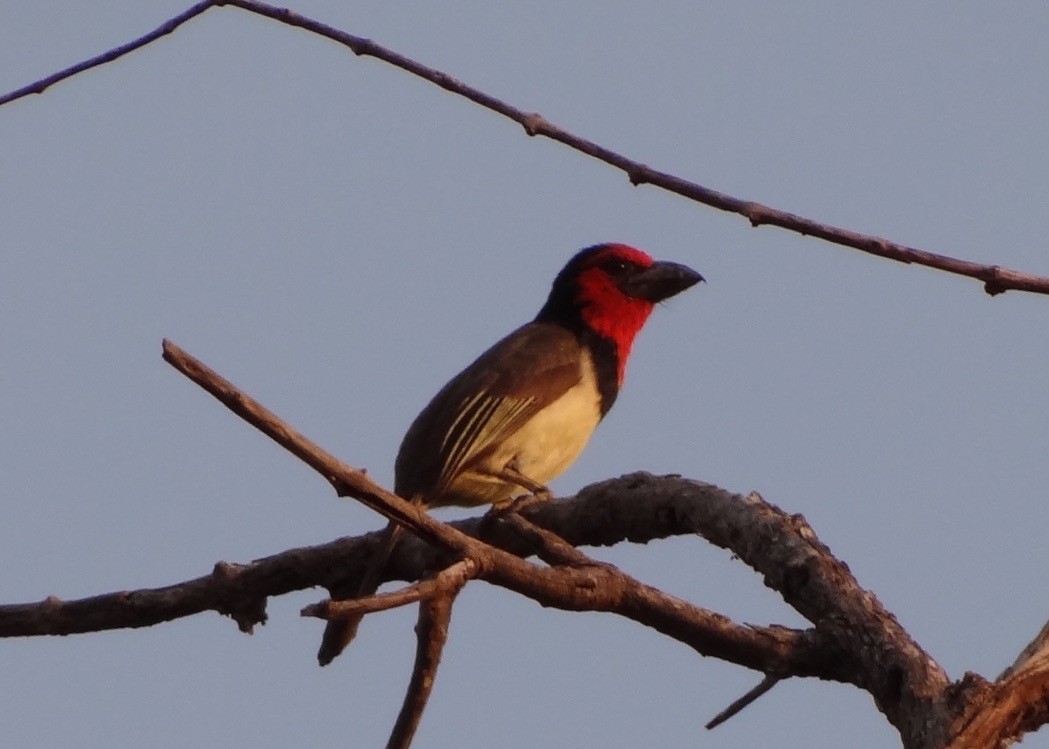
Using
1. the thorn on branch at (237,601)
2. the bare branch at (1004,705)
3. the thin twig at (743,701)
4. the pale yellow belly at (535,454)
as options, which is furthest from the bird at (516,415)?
the bare branch at (1004,705)

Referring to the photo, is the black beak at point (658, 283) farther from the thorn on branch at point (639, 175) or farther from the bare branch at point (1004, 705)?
the thorn on branch at point (639, 175)

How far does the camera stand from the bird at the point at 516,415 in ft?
20.0

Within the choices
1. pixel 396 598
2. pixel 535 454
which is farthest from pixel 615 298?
pixel 396 598

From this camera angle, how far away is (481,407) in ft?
20.5

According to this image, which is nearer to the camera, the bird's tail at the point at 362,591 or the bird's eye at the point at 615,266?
the bird's tail at the point at 362,591

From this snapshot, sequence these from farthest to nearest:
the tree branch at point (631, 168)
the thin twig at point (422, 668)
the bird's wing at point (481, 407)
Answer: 1. the bird's wing at point (481, 407)
2. the thin twig at point (422, 668)
3. the tree branch at point (631, 168)

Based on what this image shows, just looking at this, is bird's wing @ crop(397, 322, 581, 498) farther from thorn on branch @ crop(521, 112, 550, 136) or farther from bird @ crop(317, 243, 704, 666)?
thorn on branch @ crop(521, 112, 550, 136)

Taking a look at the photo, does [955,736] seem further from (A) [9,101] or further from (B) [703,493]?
(A) [9,101]

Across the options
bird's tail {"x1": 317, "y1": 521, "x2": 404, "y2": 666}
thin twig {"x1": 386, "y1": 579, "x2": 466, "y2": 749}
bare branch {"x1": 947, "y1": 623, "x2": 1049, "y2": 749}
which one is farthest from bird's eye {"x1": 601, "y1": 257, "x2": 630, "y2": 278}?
bare branch {"x1": 947, "y1": 623, "x2": 1049, "y2": 749}

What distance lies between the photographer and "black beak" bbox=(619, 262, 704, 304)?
24.2ft

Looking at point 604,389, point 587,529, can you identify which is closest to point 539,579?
point 587,529

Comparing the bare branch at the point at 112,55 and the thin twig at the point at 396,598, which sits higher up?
the bare branch at the point at 112,55

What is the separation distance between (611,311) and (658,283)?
0.29m

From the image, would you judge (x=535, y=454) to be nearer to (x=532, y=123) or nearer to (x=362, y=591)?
(x=362, y=591)
